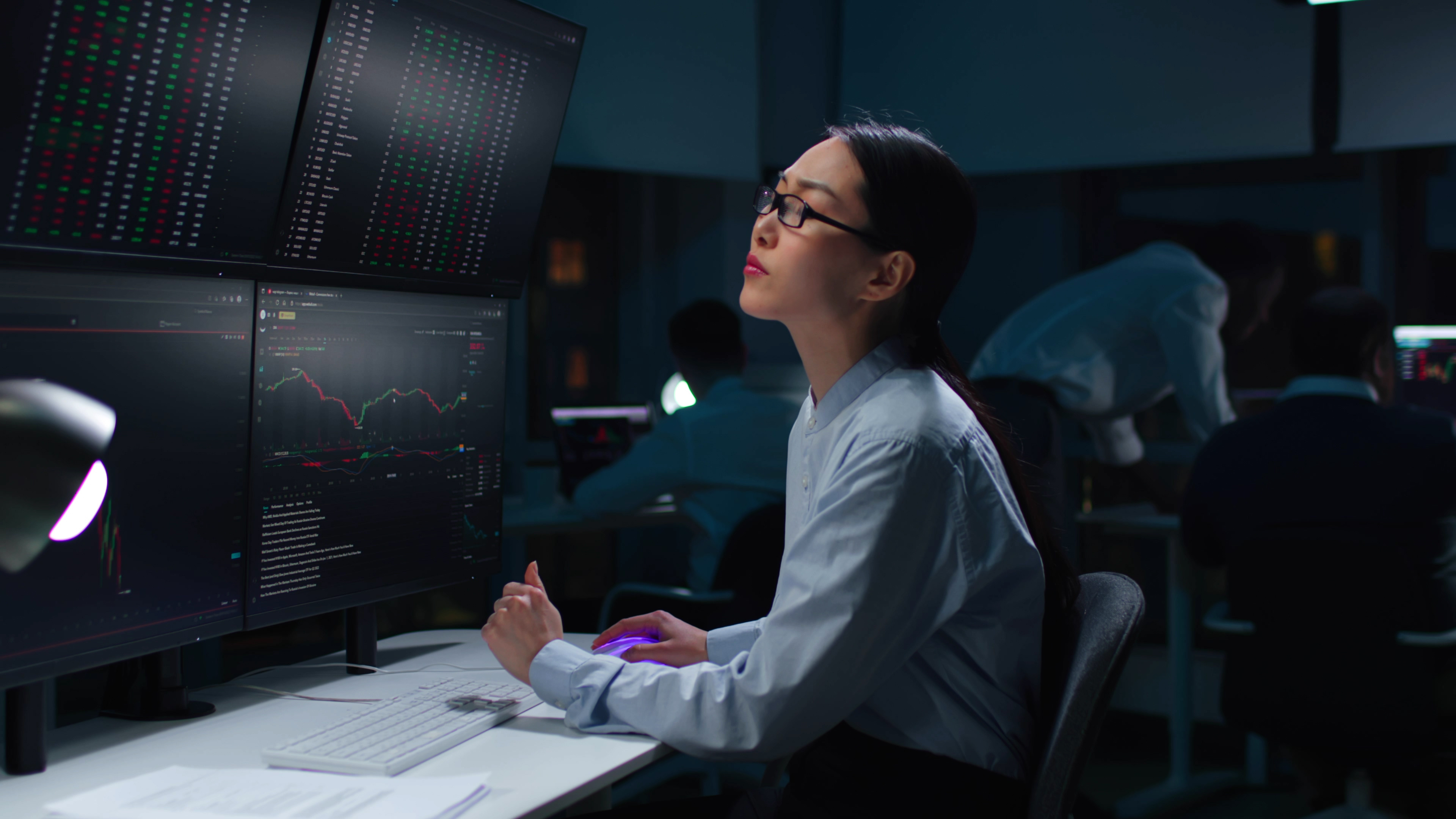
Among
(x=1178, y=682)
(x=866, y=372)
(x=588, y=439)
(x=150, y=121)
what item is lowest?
(x=1178, y=682)

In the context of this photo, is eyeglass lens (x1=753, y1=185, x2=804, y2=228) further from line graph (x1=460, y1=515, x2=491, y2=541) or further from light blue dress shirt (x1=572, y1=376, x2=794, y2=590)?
light blue dress shirt (x1=572, y1=376, x2=794, y2=590)

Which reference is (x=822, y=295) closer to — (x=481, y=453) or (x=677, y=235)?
(x=481, y=453)

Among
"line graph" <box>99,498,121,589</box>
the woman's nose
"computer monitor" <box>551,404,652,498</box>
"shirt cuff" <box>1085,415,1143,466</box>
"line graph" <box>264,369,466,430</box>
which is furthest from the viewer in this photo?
"shirt cuff" <box>1085,415,1143,466</box>

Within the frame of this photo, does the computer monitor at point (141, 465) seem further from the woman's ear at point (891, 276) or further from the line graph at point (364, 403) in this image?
the woman's ear at point (891, 276)

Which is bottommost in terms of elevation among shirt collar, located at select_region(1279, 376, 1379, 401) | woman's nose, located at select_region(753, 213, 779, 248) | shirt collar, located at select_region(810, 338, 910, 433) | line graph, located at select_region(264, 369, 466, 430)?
line graph, located at select_region(264, 369, 466, 430)

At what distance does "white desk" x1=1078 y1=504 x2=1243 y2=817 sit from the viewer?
2945 millimetres

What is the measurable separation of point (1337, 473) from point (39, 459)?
234 cm

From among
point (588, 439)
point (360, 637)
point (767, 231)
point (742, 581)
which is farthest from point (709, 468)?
point (767, 231)

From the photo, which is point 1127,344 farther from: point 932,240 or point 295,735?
point 295,735

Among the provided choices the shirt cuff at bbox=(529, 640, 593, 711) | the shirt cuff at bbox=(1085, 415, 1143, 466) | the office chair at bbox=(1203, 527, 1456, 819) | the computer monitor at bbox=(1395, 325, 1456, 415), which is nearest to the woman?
the shirt cuff at bbox=(529, 640, 593, 711)

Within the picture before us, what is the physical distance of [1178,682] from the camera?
3.04 meters

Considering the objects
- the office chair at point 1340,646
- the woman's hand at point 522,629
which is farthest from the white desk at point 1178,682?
the woman's hand at point 522,629

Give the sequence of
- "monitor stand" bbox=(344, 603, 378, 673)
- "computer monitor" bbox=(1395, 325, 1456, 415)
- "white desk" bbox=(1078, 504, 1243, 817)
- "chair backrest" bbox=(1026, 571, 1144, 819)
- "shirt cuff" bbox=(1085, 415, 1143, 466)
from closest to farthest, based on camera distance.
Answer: "chair backrest" bbox=(1026, 571, 1144, 819)
"monitor stand" bbox=(344, 603, 378, 673)
"white desk" bbox=(1078, 504, 1243, 817)
"computer monitor" bbox=(1395, 325, 1456, 415)
"shirt cuff" bbox=(1085, 415, 1143, 466)

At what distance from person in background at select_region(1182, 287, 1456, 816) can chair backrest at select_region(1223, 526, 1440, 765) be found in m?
0.01
